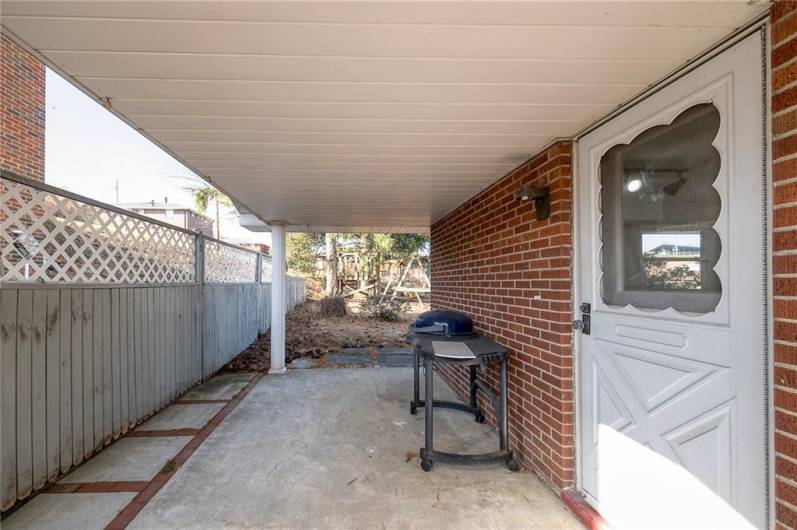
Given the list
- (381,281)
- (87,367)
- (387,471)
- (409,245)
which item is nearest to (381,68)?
(387,471)

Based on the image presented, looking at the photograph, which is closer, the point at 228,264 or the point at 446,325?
the point at 446,325

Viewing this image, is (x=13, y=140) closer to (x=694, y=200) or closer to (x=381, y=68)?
(x=381, y=68)

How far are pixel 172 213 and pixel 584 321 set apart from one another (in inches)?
953

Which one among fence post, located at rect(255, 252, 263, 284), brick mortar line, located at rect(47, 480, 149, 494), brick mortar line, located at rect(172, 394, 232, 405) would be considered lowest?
brick mortar line, located at rect(172, 394, 232, 405)

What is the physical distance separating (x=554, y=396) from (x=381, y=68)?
8.01ft

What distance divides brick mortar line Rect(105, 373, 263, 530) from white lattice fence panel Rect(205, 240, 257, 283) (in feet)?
7.51

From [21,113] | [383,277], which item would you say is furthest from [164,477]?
[383,277]

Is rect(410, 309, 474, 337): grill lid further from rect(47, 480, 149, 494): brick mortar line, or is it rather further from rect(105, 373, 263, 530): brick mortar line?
rect(47, 480, 149, 494): brick mortar line

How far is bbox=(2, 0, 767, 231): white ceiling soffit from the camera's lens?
50.3 inches

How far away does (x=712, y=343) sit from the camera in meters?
1.51

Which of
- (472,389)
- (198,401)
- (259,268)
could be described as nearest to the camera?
(472,389)

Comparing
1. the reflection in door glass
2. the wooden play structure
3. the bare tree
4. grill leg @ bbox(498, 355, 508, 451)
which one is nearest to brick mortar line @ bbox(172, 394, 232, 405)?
grill leg @ bbox(498, 355, 508, 451)

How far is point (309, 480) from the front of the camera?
8.26 feet

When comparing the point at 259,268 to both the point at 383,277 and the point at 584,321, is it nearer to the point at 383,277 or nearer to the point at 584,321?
the point at 383,277
